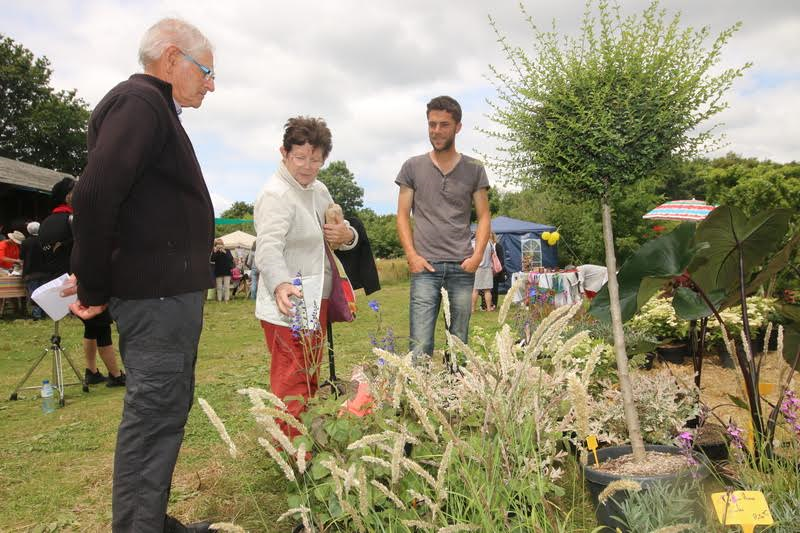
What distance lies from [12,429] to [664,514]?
16.1ft

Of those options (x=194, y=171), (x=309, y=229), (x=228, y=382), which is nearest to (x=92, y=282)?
(x=194, y=171)

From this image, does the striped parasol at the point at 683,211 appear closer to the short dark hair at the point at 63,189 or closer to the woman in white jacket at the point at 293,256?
the woman in white jacket at the point at 293,256

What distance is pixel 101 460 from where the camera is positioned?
3887mm

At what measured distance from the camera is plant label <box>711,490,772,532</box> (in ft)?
5.28

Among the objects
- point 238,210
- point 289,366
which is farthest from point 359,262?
point 238,210

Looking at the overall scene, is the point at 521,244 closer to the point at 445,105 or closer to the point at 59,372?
the point at 59,372

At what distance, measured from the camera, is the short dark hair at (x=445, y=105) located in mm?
3795

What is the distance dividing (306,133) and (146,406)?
1.58m

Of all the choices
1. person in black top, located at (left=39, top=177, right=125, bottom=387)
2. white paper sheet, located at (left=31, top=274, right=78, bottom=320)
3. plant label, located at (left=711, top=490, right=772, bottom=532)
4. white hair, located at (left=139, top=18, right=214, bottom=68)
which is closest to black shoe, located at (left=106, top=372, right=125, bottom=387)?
person in black top, located at (left=39, top=177, right=125, bottom=387)

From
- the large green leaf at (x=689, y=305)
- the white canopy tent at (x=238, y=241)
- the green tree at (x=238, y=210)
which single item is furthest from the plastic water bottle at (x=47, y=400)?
the green tree at (x=238, y=210)

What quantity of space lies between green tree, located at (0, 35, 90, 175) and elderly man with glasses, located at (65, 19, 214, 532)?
38.0m

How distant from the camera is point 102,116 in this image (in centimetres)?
208

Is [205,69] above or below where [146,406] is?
above

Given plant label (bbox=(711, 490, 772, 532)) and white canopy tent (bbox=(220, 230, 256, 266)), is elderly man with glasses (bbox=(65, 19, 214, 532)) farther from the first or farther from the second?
white canopy tent (bbox=(220, 230, 256, 266))
